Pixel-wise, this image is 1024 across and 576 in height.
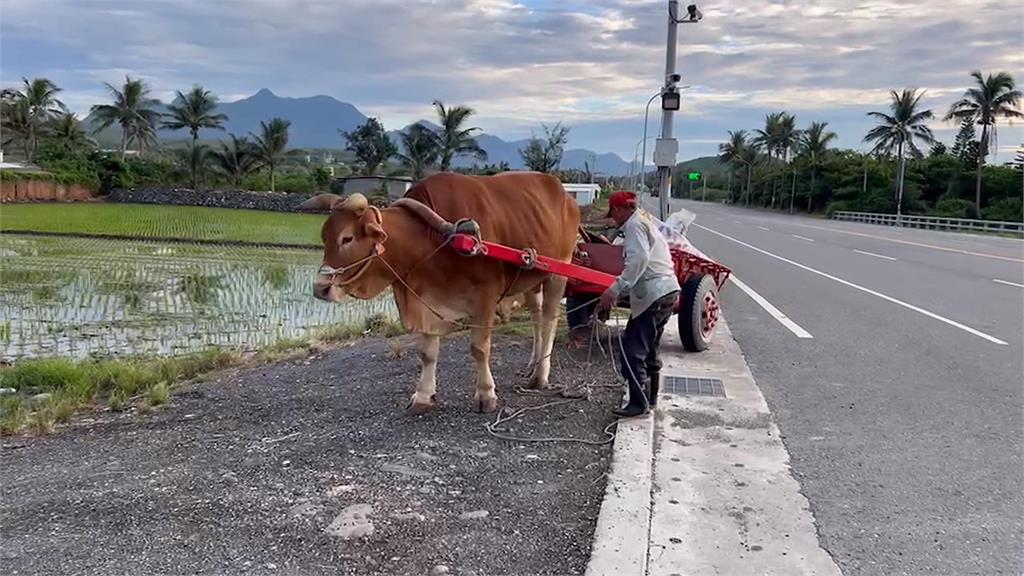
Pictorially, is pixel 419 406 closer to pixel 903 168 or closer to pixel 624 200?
pixel 624 200

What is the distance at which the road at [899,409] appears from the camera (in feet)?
13.4

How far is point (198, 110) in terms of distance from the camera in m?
57.2

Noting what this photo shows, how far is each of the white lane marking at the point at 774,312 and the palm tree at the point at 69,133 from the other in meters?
54.4

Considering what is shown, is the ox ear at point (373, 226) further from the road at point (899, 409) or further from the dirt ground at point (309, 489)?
the road at point (899, 409)

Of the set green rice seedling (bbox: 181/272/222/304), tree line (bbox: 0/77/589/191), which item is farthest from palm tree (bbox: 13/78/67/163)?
green rice seedling (bbox: 181/272/222/304)

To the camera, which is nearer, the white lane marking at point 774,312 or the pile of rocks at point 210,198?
the white lane marking at point 774,312

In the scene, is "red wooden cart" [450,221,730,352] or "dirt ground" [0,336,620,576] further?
"red wooden cart" [450,221,730,352]

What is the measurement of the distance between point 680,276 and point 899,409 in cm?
239

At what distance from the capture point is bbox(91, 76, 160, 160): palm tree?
188ft

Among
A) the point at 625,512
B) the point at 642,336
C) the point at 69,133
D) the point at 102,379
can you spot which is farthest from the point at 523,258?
the point at 69,133

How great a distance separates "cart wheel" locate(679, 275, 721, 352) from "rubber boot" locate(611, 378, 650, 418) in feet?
6.96

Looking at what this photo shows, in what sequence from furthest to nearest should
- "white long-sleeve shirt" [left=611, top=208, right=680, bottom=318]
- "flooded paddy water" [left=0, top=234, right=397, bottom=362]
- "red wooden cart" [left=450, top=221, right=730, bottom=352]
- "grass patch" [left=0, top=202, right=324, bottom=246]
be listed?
"grass patch" [left=0, top=202, right=324, bottom=246], "flooded paddy water" [left=0, top=234, right=397, bottom=362], "red wooden cart" [left=450, top=221, right=730, bottom=352], "white long-sleeve shirt" [left=611, top=208, right=680, bottom=318]

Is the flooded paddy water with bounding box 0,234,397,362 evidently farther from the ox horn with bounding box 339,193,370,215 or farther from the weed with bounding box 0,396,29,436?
the ox horn with bounding box 339,193,370,215

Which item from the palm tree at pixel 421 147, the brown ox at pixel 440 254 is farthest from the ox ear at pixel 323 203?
the palm tree at pixel 421 147
